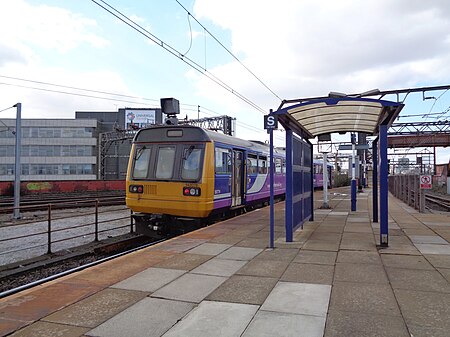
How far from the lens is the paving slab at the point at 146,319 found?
146 inches

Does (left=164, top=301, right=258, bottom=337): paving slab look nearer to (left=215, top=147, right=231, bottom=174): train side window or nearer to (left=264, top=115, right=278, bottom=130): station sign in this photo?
(left=264, top=115, right=278, bottom=130): station sign

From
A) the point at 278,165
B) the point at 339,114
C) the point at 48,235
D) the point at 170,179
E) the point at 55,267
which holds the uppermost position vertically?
the point at 339,114

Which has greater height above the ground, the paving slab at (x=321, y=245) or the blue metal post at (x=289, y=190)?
the blue metal post at (x=289, y=190)

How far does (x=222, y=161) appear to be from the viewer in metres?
11.1

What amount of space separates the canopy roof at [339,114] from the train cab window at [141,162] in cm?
416

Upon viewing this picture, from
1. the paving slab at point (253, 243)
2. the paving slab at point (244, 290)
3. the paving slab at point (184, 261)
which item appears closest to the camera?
the paving slab at point (244, 290)

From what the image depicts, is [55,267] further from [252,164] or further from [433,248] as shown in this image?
[252,164]

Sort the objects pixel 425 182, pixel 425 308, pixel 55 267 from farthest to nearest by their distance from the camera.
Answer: pixel 425 182
pixel 55 267
pixel 425 308

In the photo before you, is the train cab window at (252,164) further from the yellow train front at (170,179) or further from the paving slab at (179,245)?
the paving slab at (179,245)

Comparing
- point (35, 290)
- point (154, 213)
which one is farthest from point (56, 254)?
point (35, 290)

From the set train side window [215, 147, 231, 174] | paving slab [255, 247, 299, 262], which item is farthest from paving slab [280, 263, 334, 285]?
train side window [215, 147, 231, 174]

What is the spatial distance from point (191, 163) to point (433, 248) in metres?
5.83

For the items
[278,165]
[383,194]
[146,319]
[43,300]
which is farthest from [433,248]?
[278,165]

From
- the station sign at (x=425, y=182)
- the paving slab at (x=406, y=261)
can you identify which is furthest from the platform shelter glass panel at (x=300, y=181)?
the station sign at (x=425, y=182)
